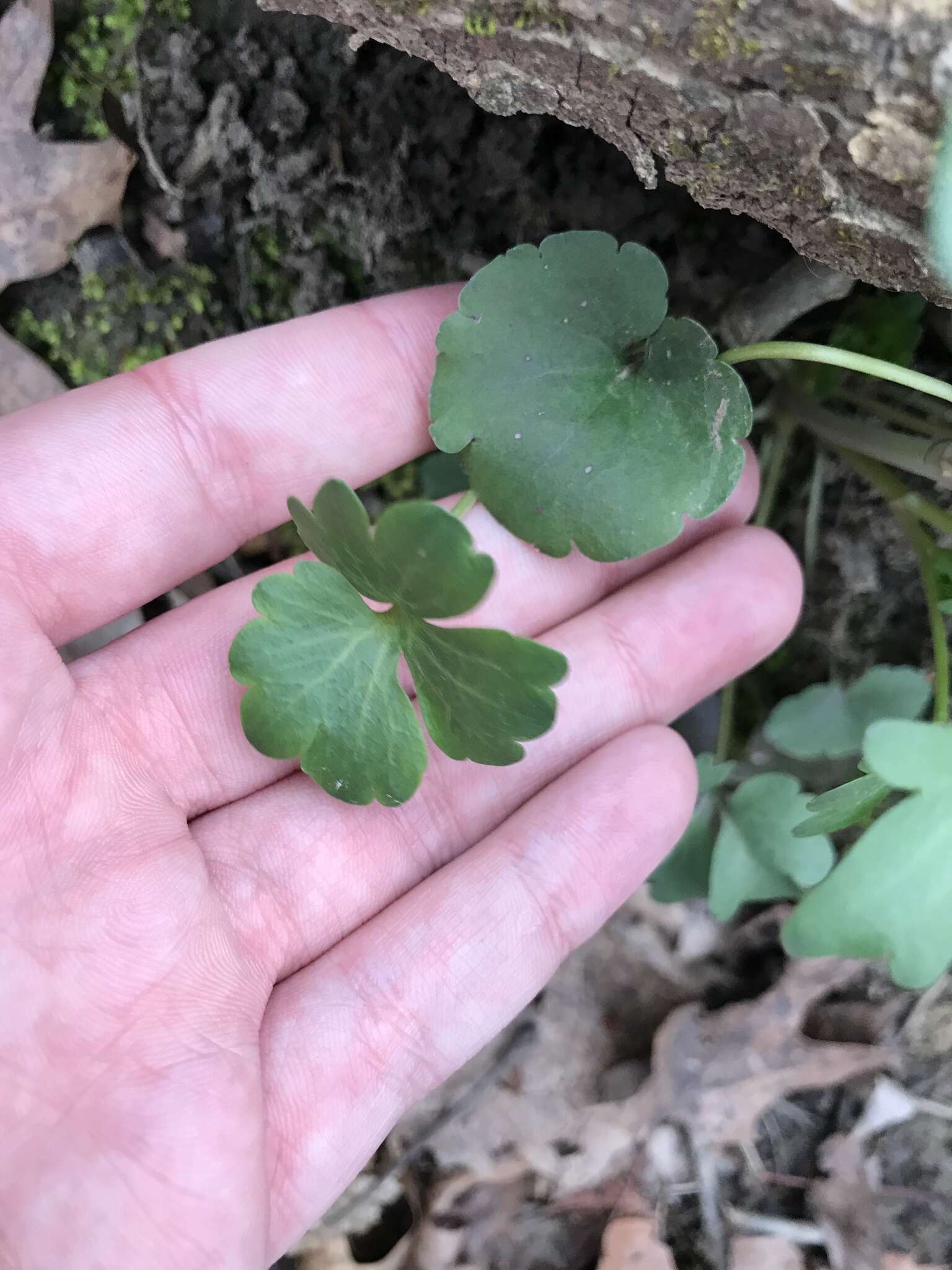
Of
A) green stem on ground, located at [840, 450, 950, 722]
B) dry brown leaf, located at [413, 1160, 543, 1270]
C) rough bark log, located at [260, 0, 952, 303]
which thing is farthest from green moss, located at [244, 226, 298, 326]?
dry brown leaf, located at [413, 1160, 543, 1270]

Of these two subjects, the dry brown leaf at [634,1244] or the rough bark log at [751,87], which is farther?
the dry brown leaf at [634,1244]

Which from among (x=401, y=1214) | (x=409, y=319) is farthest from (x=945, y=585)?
(x=401, y=1214)

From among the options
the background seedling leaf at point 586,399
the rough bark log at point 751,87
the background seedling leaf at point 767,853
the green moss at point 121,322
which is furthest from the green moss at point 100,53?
the background seedling leaf at point 767,853

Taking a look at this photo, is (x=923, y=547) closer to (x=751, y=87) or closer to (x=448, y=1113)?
(x=751, y=87)

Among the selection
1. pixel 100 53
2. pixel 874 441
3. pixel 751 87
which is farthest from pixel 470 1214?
pixel 100 53

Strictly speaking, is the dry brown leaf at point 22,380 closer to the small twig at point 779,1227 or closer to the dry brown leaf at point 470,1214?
the dry brown leaf at point 470,1214
